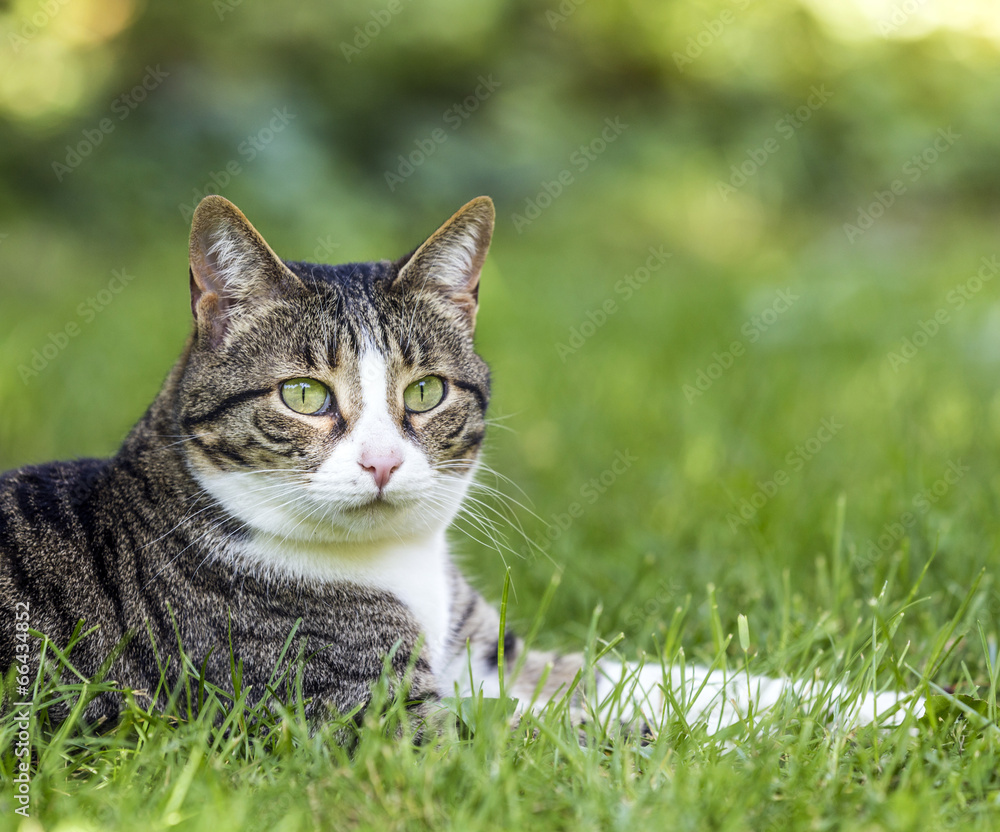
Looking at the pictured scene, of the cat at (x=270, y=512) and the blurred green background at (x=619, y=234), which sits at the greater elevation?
the blurred green background at (x=619, y=234)

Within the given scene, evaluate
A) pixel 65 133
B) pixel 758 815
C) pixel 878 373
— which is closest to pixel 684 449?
pixel 878 373

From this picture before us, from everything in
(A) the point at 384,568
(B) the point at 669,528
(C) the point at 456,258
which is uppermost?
(C) the point at 456,258

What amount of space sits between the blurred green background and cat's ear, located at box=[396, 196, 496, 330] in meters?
0.69

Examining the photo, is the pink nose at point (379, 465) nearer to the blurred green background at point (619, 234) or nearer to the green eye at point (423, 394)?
the green eye at point (423, 394)

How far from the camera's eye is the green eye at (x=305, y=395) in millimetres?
1935

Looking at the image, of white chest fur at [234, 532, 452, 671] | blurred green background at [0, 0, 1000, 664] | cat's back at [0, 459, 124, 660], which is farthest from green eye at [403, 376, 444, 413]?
blurred green background at [0, 0, 1000, 664]

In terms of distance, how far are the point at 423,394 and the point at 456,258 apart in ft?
1.14

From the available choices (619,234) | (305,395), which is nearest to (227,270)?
(305,395)

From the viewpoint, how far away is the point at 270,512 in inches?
75.4

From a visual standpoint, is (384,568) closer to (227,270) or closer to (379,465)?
(379,465)

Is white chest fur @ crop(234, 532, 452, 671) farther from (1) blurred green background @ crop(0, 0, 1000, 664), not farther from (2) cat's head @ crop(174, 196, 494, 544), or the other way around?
(1) blurred green background @ crop(0, 0, 1000, 664)

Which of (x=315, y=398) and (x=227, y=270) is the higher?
(x=227, y=270)

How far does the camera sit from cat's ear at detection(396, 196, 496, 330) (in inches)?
83.8

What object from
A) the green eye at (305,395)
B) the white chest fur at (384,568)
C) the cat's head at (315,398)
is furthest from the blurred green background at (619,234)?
the green eye at (305,395)
